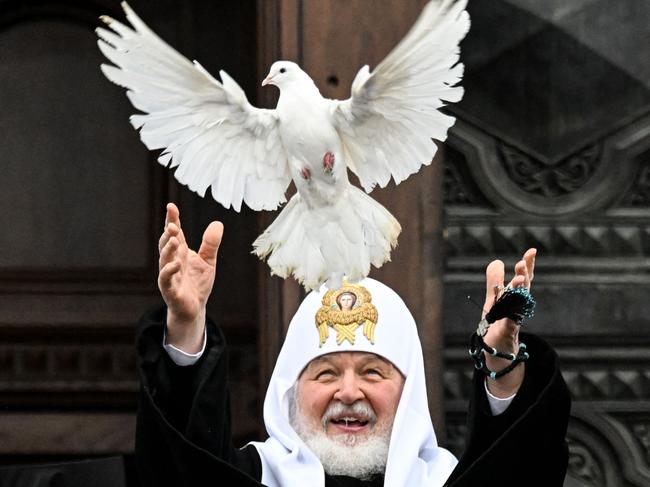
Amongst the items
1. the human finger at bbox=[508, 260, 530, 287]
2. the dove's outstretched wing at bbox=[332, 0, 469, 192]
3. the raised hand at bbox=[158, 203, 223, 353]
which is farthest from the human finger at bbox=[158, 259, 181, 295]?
the human finger at bbox=[508, 260, 530, 287]

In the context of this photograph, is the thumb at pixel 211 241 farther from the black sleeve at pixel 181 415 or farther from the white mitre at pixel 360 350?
the white mitre at pixel 360 350

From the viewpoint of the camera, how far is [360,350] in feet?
15.8

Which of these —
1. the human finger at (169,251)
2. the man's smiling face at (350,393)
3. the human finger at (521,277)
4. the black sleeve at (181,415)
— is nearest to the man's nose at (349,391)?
the man's smiling face at (350,393)

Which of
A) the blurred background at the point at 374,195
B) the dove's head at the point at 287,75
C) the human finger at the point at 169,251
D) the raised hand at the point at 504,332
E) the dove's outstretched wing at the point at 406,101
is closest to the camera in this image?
the dove's outstretched wing at the point at 406,101

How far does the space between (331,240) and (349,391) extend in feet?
2.45

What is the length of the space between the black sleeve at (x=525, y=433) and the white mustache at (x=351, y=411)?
297mm

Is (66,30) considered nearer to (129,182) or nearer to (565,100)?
(129,182)

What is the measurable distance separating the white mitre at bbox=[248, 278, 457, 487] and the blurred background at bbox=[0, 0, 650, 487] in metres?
0.64

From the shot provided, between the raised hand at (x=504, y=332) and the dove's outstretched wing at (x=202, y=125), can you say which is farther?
the raised hand at (x=504, y=332)

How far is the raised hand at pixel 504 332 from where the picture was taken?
4422 mm

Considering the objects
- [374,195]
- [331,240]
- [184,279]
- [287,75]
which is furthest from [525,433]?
[374,195]

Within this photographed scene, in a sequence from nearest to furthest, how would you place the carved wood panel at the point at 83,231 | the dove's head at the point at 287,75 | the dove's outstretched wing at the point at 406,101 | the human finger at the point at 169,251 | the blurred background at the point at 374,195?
the dove's outstretched wing at the point at 406,101 < the dove's head at the point at 287,75 < the human finger at the point at 169,251 < the blurred background at the point at 374,195 < the carved wood panel at the point at 83,231

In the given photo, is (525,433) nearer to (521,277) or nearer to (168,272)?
(521,277)

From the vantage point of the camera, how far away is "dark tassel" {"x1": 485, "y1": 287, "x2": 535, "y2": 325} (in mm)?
4332
